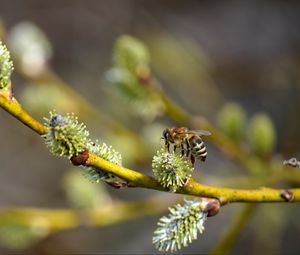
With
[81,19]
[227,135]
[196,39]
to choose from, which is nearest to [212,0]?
Answer: [196,39]

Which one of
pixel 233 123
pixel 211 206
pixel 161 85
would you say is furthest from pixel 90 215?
pixel 161 85

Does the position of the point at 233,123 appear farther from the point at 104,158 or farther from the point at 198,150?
the point at 104,158

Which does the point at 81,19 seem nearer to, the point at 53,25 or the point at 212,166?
the point at 53,25

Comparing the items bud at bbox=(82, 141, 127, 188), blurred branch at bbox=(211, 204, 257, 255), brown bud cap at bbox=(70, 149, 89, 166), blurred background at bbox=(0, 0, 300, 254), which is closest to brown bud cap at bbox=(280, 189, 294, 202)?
bud at bbox=(82, 141, 127, 188)

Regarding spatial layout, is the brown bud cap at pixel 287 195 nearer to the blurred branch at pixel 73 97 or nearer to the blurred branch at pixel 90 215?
the blurred branch at pixel 90 215

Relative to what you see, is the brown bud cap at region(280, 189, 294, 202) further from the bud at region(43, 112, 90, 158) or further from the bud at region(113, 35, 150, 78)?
the bud at region(113, 35, 150, 78)

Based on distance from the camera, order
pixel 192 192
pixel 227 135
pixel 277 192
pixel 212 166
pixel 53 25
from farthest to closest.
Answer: pixel 53 25
pixel 212 166
pixel 227 135
pixel 277 192
pixel 192 192

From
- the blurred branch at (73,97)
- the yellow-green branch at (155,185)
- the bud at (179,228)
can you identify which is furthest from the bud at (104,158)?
the blurred branch at (73,97)
